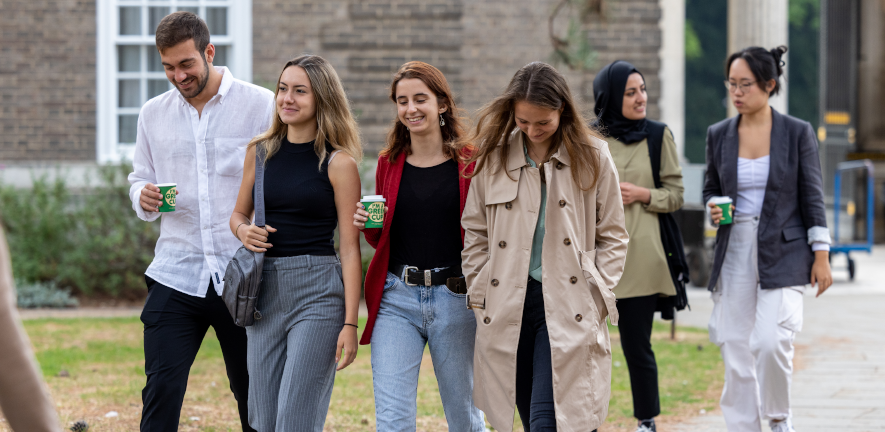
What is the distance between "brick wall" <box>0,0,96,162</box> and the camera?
36.8 feet

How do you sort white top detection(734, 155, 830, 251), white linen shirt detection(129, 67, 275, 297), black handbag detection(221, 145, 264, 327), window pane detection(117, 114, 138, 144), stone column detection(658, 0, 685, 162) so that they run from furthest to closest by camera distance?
stone column detection(658, 0, 685, 162) < window pane detection(117, 114, 138, 144) < white top detection(734, 155, 830, 251) < white linen shirt detection(129, 67, 275, 297) < black handbag detection(221, 145, 264, 327)

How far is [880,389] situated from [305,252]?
4.75m

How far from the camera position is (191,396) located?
6227 millimetres

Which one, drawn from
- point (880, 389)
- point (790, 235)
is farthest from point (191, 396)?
point (880, 389)

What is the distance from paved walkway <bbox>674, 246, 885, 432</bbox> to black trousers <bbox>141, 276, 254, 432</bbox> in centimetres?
292

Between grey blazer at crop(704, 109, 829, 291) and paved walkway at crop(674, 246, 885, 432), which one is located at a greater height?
grey blazer at crop(704, 109, 829, 291)

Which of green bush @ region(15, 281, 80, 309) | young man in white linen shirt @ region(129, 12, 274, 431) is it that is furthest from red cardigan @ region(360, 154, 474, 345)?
green bush @ region(15, 281, 80, 309)

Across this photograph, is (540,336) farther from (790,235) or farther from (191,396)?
(191,396)

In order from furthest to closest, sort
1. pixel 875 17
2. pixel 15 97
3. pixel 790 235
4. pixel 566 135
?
1. pixel 875 17
2. pixel 15 97
3. pixel 790 235
4. pixel 566 135

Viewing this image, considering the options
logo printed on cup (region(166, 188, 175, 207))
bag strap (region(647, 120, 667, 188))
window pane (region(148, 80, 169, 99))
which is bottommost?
logo printed on cup (region(166, 188, 175, 207))

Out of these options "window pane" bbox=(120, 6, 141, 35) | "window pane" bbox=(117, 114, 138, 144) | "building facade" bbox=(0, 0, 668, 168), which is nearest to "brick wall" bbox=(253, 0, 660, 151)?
"building facade" bbox=(0, 0, 668, 168)

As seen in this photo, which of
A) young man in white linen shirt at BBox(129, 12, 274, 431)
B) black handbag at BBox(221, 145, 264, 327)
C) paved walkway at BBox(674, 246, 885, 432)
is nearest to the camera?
black handbag at BBox(221, 145, 264, 327)

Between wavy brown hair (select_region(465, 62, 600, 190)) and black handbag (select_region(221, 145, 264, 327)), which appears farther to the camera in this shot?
black handbag (select_region(221, 145, 264, 327))

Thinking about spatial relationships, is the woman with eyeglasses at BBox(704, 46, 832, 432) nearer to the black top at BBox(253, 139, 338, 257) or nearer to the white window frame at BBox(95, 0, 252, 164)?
the black top at BBox(253, 139, 338, 257)
